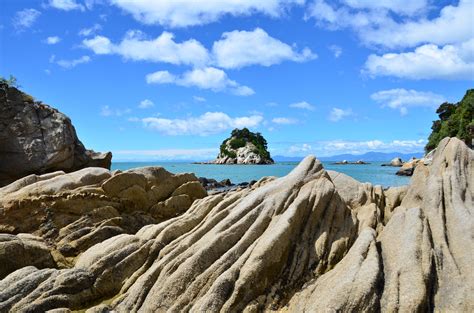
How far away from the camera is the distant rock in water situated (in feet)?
134

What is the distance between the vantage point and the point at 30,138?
41.7 metres

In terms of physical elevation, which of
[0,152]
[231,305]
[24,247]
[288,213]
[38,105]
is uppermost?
[38,105]

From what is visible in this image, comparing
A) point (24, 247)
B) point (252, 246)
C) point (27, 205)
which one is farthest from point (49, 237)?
point (252, 246)

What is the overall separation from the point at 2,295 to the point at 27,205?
752cm

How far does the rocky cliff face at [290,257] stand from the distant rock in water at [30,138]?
25.4m

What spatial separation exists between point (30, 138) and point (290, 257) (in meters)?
34.8

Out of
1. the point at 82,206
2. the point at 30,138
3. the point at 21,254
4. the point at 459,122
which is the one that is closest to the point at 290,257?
the point at 21,254

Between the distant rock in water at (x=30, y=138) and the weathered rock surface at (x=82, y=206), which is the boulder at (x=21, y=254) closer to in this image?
the weathered rock surface at (x=82, y=206)

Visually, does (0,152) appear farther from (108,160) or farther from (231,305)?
(231,305)

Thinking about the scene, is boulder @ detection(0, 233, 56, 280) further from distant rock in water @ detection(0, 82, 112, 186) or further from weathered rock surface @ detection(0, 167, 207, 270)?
distant rock in water @ detection(0, 82, 112, 186)

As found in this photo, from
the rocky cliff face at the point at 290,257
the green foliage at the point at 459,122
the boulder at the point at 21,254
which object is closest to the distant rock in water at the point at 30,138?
the rocky cliff face at the point at 290,257

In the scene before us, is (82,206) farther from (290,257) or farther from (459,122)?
(459,122)

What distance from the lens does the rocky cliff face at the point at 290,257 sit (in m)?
12.4

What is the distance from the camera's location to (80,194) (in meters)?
20.5
